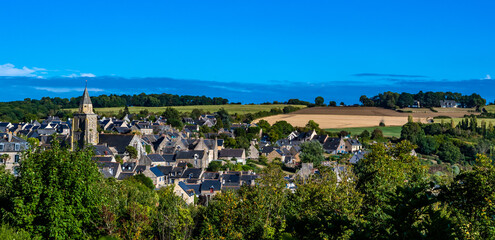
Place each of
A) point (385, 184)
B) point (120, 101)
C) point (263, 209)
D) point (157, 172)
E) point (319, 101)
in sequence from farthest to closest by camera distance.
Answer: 1. point (120, 101)
2. point (319, 101)
3. point (157, 172)
4. point (263, 209)
5. point (385, 184)

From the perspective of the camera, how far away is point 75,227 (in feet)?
60.2

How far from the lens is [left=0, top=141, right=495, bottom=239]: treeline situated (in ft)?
42.5

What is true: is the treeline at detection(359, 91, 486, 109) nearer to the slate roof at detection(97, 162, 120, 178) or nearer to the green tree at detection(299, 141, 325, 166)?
the green tree at detection(299, 141, 325, 166)

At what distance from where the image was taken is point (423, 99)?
128500 mm

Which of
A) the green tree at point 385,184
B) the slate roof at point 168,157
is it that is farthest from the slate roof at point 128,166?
the green tree at point 385,184

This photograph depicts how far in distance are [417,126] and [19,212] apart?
97458mm

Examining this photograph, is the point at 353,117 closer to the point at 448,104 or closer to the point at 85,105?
the point at 448,104

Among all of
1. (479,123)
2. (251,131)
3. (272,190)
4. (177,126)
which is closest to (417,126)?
(479,123)

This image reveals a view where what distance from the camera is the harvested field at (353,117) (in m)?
113

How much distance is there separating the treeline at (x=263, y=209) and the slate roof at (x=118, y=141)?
42.9m

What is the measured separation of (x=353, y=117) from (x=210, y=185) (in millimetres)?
74450

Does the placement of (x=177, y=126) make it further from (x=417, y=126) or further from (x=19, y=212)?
(x=19, y=212)

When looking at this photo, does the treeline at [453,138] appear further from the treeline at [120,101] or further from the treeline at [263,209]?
the treeline at [120,101]

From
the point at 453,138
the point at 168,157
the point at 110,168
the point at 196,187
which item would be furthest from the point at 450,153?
the point at 110,168
